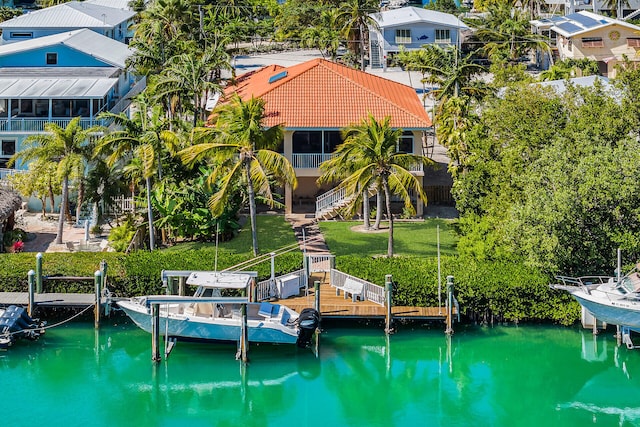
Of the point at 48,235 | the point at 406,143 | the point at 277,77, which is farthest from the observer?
the point at 277,77

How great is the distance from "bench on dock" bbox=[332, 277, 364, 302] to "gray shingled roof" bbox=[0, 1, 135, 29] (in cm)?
4632

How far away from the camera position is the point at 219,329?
33.6 metres

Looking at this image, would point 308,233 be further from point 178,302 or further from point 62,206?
point 178,302

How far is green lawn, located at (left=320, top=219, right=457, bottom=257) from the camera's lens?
42344mm

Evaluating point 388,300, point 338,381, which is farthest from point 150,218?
point 338,381

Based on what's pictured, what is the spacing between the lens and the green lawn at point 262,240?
140 feet

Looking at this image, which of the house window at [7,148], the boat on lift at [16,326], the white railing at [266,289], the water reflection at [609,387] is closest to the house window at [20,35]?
the house window at [7,148]

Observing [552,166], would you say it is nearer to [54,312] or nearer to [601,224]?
[601,224]

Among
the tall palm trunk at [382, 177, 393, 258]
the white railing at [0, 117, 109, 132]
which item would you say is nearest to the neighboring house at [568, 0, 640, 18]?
the white railing at [0, 117, 109, 132]

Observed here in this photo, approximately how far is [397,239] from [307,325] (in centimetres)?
1190

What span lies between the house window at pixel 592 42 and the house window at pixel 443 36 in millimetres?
11541

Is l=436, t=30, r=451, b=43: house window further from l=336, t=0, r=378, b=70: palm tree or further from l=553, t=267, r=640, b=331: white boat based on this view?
l=553, t=267, r=640, b=331: white boat

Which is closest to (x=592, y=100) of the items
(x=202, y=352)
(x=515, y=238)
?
(x=515, y=238)

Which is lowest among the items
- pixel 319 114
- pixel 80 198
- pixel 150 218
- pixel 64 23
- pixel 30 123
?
pixel 150 218
